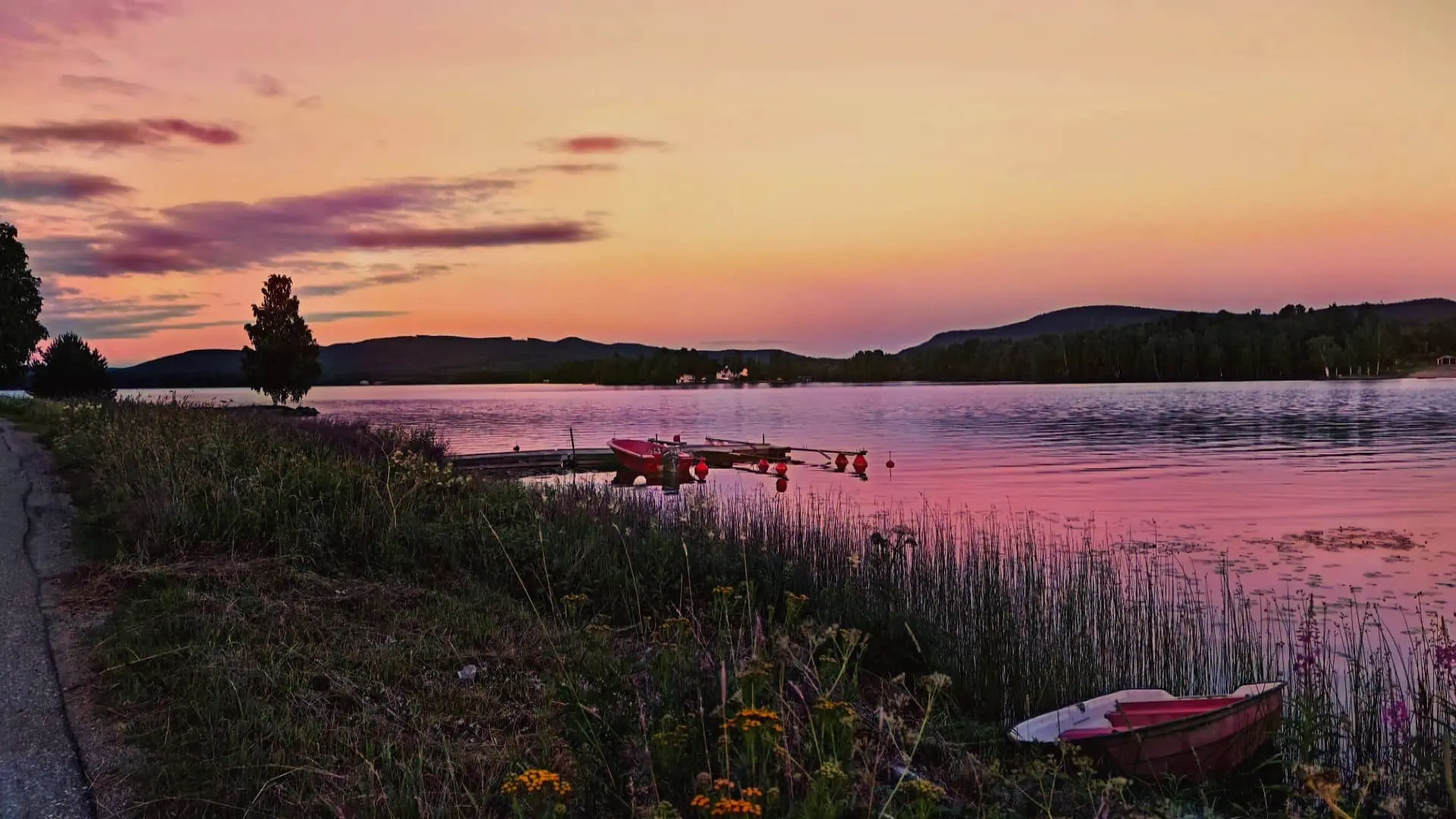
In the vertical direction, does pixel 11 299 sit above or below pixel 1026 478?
above

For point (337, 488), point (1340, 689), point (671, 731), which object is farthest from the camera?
point (337, 488)

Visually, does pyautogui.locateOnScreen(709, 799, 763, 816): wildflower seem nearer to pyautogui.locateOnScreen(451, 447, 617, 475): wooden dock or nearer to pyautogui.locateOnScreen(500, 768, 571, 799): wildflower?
pyautogui.locateOnScreen(500, 768, 571, 799): wildflower

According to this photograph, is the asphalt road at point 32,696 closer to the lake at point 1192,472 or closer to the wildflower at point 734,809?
the wildflower at point 734,809

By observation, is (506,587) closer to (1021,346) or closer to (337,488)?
(337,488)

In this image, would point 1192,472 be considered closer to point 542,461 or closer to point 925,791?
point 542,461

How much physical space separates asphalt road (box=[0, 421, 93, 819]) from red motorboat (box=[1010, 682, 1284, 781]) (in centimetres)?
545

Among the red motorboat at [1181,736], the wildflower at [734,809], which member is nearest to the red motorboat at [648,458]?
the red motorboat at [1181,736]

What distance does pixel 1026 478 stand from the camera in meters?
27.9

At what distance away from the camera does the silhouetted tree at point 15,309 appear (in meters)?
44.6

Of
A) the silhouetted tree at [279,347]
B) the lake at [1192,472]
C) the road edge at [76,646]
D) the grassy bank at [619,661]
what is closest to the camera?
the grassy bank at [619,661]

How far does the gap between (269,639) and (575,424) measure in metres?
54.7

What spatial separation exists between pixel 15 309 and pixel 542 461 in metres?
31.8

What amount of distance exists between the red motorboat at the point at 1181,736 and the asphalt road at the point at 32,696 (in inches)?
215

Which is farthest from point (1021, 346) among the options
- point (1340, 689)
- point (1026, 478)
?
point (1340, 689)
